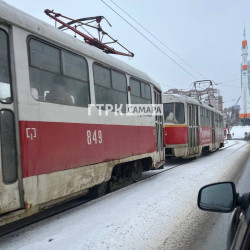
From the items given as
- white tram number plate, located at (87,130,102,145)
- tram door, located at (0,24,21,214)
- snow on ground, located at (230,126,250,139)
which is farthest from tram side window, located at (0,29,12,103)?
snow on ground, located at (230,126,250,139)

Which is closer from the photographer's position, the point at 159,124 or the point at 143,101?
the point at 143,101

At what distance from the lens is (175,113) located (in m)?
12.7

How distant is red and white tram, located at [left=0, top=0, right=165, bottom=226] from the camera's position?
3.66 metres

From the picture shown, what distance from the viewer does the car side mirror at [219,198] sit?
192 cm

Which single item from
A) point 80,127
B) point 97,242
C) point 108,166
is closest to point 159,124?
point 108,166

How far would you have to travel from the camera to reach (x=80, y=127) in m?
4.95

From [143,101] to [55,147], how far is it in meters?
3.91

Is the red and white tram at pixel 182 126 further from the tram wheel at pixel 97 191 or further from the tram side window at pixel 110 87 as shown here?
the tram wheel at pixel 97 191

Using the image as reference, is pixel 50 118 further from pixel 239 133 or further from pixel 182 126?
pixel 239 133

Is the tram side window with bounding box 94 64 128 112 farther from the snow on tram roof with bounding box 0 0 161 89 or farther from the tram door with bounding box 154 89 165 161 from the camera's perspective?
the tram door with bounding box 154 89 165 161

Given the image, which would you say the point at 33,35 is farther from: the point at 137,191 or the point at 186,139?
the point at 186,139

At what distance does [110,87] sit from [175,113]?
6.99 m

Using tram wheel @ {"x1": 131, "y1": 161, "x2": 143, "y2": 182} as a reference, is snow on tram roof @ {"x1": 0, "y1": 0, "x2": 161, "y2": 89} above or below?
above
